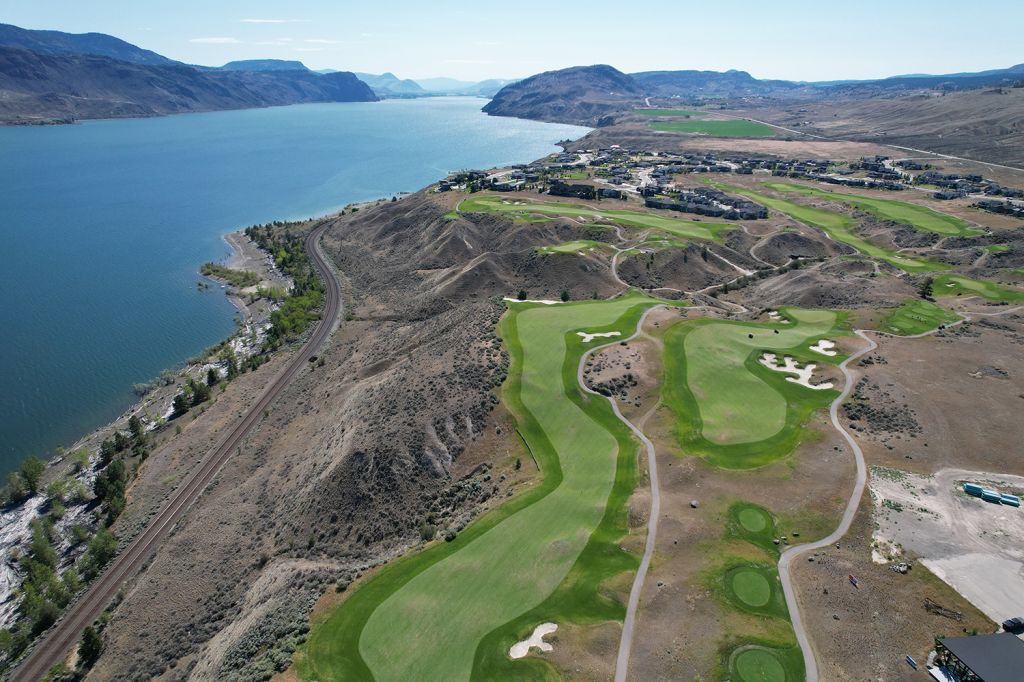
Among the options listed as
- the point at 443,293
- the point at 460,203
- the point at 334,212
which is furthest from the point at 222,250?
the point at 443,293

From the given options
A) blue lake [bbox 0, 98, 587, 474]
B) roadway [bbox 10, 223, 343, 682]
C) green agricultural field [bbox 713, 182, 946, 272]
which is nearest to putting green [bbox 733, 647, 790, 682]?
roadway [bbox 10, 223, 343, 682]

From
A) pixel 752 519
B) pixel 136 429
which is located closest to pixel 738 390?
pixel 752 519

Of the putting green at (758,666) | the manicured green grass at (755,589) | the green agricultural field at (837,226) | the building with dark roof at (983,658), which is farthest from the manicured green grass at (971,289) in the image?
the putting green at (758,666)

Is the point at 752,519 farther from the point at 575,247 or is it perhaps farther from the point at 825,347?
the point at 575,247

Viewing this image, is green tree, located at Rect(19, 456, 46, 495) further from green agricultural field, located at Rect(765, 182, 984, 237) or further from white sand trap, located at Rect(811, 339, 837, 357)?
green agricultural field, located at Rect(765, 182, 984, 237)

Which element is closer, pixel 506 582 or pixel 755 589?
pixel 755 589
